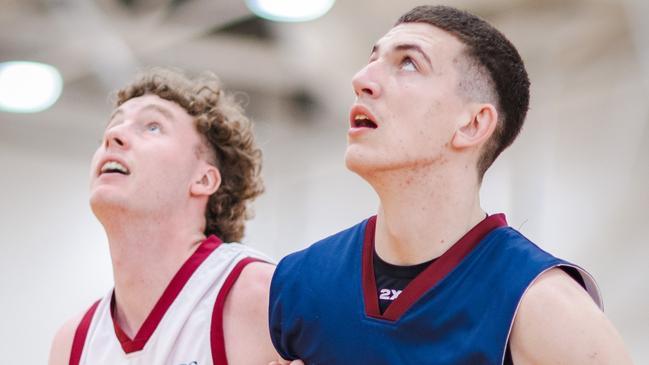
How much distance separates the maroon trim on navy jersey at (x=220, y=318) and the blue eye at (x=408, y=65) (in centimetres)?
121

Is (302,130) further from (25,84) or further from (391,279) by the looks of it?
(391,279)

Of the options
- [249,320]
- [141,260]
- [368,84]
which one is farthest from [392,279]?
[141,260]

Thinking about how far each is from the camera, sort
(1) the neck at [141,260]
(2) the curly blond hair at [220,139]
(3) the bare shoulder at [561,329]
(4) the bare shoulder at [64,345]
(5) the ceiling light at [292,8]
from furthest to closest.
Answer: (5) the ceiling light at [292,8], (2) the curly blond hair at [220,139], (4) the bare shoulder at [64,345], (1) the neck at [141,260], (3) the bare shoulder at [561,329]

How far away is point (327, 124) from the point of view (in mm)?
11844

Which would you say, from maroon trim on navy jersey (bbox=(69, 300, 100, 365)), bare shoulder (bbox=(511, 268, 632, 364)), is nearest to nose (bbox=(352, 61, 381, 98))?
bare shoulder (bbox=(511, 268, 632, 364))

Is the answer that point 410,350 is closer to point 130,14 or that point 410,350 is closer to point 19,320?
point 130,14

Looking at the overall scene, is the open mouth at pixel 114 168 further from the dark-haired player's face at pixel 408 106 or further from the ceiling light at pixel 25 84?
the ceiling light at pixel 25 84

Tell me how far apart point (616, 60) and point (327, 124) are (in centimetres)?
427

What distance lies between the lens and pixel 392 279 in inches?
117

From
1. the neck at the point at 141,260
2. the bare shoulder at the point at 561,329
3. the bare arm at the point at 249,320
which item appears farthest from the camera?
the neck at the point at 141,260

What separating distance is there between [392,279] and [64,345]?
1.81 meters

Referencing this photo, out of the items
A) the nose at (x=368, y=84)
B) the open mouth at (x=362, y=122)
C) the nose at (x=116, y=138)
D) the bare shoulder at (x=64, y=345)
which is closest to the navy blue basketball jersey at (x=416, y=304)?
the open mouth at (x=362, y=122)

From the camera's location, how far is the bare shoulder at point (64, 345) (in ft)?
13.5

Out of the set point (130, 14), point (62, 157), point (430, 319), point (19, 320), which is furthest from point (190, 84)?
point (62, 157)
